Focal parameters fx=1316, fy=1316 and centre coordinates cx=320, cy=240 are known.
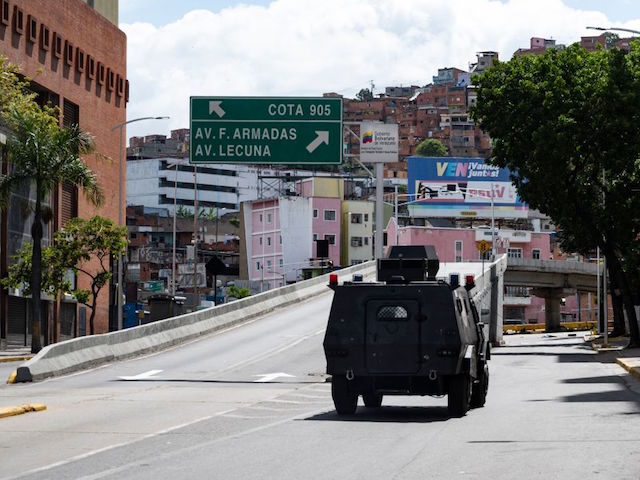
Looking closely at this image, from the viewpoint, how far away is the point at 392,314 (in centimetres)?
2255

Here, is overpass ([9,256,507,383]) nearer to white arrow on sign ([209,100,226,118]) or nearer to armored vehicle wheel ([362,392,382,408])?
armored vehicle wheel ([362,392,382,408])

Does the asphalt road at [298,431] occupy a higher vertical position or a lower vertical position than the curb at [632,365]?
higher

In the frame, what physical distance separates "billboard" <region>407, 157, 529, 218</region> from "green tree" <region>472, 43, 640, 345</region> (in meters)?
98.3

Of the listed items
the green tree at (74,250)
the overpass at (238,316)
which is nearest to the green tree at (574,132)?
the overpass at (238,316)

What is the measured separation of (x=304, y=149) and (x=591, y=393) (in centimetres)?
1945

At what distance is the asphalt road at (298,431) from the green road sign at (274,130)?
10.6m

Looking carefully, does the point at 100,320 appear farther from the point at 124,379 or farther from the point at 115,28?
the point at 124,379

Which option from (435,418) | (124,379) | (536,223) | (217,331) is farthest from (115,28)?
(536,223)

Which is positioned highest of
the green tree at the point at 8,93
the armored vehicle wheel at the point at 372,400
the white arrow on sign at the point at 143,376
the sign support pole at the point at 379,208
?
the green tree at the point at 8,93

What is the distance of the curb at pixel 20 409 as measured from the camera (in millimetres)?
22250

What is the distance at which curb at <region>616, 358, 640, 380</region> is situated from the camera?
38094 millimetres

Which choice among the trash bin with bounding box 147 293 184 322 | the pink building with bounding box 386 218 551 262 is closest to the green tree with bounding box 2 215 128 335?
the trash bin with bounding box 147 293 184 322

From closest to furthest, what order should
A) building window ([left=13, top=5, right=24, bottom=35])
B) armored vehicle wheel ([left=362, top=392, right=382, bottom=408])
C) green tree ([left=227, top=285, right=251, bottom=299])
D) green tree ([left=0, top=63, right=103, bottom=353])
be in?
armored vehicle wheel ([left=362, top=392, right=382, bottom=408]) < green tree ([left=0, top=63, right=103, bottom=353]) < building window ([left=13, top=5, right=24, bottom=35]) < green tree ([left=227, top=285, right=251, bottom=299])

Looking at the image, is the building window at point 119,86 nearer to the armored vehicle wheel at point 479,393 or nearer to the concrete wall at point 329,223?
the armored vehicle wheel at point 479,393
